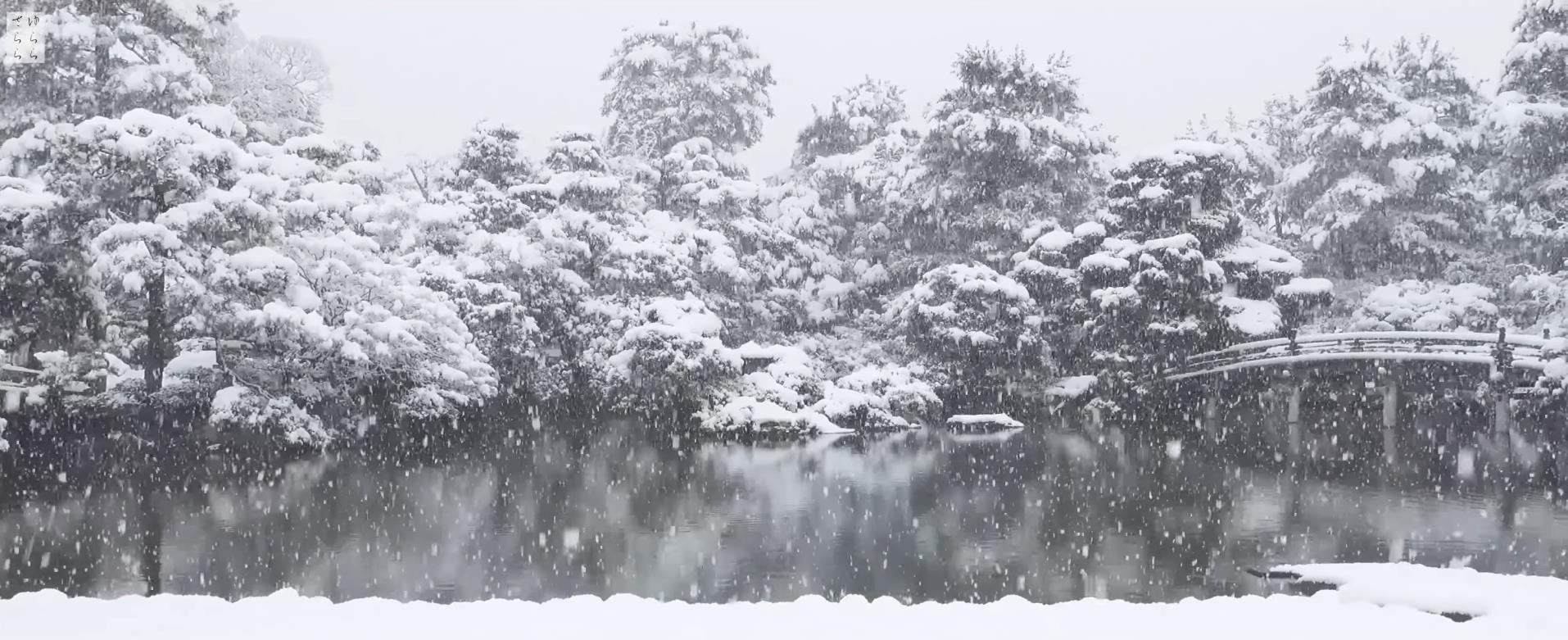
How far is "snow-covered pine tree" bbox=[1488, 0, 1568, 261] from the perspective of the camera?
27.2m

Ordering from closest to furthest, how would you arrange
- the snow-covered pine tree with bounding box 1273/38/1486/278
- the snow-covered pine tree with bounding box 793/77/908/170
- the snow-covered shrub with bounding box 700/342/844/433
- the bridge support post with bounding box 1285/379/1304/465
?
the bridge support post with bounding box 1285/379/1304/465
the snow-covered shrub with bounding box 700/342/844/433
the snow-covered pine tree with bounding box 1273/38/1486/278
the snow-covered pine tree with bounding box 793/77/908/170

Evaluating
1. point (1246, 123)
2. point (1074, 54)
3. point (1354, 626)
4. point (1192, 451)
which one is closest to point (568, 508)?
point (1354, 626)

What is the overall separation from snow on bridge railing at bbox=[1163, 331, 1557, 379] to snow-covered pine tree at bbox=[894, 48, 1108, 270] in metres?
6.53

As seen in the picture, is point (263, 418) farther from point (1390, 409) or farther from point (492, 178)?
point (1390, 409)

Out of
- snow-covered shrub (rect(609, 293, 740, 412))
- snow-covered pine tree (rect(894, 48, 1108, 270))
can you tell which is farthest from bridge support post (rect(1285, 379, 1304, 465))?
snow-covered shrub (rect(609, 293, 740, 412))

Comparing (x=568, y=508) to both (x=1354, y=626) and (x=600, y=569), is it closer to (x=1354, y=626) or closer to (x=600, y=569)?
(x=600, y=569)

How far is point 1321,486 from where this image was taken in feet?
56.3

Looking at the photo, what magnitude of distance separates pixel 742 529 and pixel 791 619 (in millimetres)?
5963

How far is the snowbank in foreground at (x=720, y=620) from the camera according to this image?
7.34 m

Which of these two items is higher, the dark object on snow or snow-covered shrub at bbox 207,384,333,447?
snow-covered shrub at bbox 207,384,333,447

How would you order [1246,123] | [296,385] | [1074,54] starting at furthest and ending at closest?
[1246,123] → [1074,54] → [296,385]

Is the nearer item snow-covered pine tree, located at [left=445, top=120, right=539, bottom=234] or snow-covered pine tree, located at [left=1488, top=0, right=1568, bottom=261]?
snow-covered pine tree, located at [left=1488, top=0, right=1568, bottom=261]

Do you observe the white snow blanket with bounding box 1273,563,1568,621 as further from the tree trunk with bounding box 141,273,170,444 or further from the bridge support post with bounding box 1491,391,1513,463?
the tree trunk with bounding box 141,273,170,444

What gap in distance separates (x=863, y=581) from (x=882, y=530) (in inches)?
104
